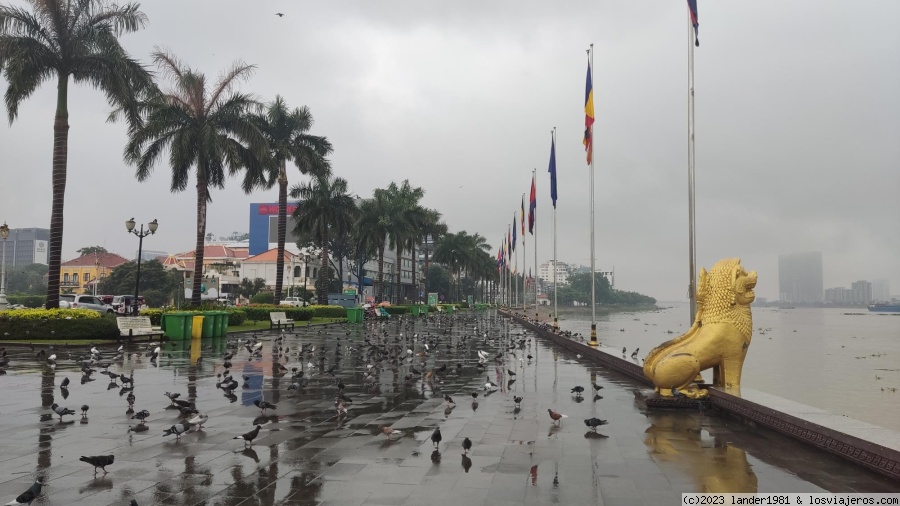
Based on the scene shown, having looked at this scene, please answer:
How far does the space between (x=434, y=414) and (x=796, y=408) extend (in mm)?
4776

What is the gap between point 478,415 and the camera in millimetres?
8992

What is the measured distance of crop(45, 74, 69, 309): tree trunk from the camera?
71.5ft

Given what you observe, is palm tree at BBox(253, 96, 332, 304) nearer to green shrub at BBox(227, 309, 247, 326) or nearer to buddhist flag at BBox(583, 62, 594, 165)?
green shrub at BBox(227, 309, 247, 326)

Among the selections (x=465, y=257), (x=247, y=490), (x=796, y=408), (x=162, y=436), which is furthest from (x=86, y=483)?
(x=465, y=257)

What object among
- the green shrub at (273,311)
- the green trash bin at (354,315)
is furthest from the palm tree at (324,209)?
the green shrub at (273,311)

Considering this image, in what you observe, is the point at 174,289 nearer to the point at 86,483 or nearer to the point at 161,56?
the point at 161,56

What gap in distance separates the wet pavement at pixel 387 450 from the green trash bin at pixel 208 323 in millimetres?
12440

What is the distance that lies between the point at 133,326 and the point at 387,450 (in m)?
18.3

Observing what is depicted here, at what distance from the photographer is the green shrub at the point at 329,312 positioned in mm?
41156

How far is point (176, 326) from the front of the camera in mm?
23188

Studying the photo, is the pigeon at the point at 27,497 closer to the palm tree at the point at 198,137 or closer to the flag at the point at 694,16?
the flag at the point at 694,16

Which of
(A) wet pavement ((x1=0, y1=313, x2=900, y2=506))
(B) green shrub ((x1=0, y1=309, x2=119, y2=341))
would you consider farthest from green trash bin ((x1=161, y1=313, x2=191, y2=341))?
(A) wet pavement ((x1=0, y1=313, x2=900, y2=506))

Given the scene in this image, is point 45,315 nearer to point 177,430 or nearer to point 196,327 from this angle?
point 196,327

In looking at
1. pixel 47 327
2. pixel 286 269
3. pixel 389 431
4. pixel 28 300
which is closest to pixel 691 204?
pixel 389 431
